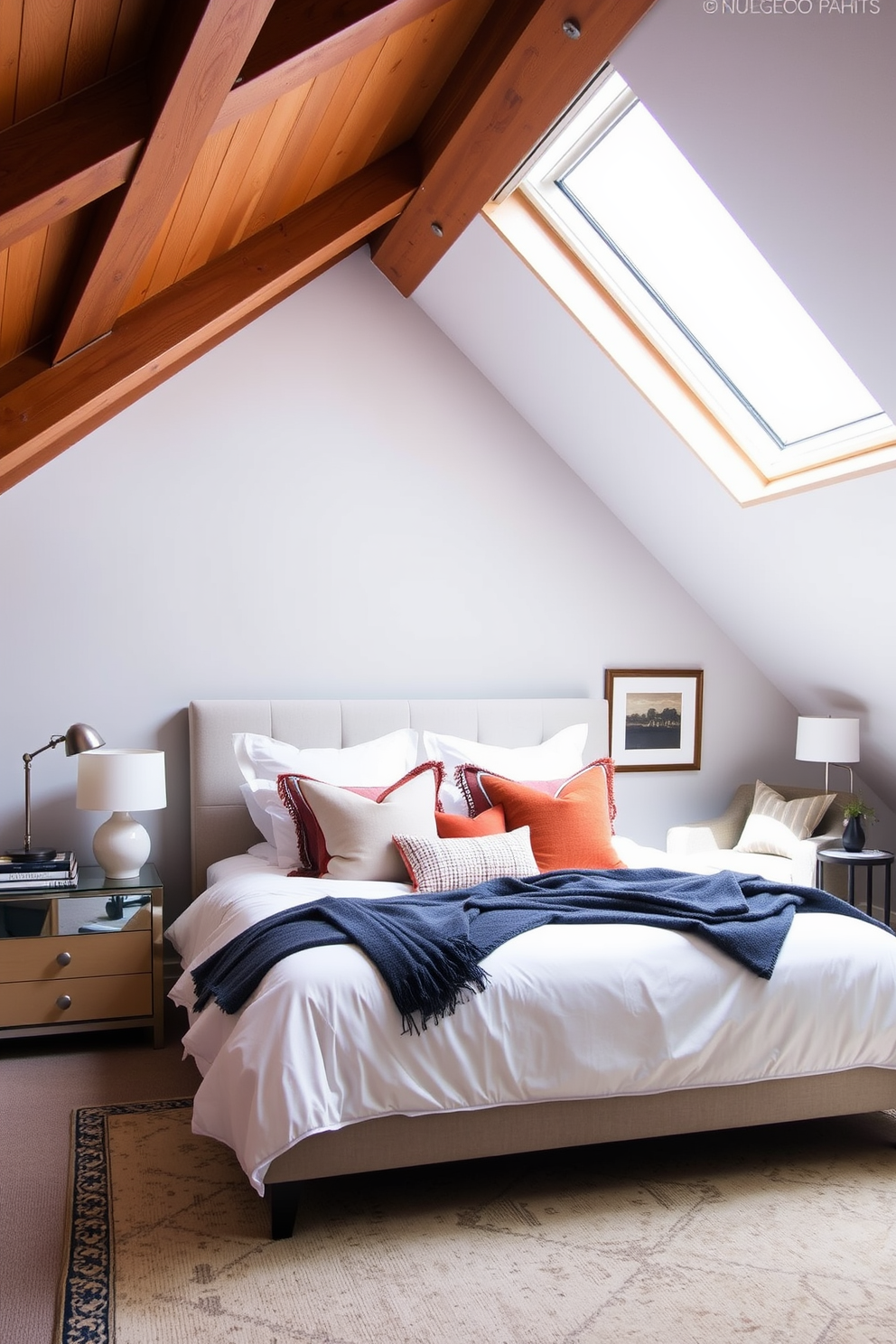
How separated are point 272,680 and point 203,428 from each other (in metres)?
1.07

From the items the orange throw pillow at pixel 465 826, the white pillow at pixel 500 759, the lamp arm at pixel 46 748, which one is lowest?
the orange throw pillow at pixel 465 826

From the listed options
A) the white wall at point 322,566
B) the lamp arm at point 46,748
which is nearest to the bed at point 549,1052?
the lamp arm at point 46,748

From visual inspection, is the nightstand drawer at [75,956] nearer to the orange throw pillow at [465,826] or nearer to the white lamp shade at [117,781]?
the white lamp shade at [117,781]

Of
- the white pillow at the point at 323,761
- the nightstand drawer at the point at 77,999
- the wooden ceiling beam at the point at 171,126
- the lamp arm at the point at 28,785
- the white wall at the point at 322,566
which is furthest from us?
the white wall at the point at 322,566

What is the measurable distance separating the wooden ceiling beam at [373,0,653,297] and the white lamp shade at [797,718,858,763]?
250cm

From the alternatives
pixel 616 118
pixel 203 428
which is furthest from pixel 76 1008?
pixel 616 118

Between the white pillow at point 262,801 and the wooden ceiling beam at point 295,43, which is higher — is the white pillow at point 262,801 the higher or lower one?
the lower one

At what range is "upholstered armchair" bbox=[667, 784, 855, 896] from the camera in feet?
14.6

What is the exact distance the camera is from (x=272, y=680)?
175 inches

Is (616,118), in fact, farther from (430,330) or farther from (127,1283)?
(127,1283)

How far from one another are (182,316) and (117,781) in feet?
5.17

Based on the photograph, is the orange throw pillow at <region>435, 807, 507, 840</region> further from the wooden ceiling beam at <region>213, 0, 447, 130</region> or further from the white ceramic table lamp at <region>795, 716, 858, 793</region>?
the wooden ceiling beam at <region>213, 0, 447, 130</region>

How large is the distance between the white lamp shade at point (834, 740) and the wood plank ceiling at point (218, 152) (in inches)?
98.8

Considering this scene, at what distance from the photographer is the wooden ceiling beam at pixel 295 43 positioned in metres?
2.01
